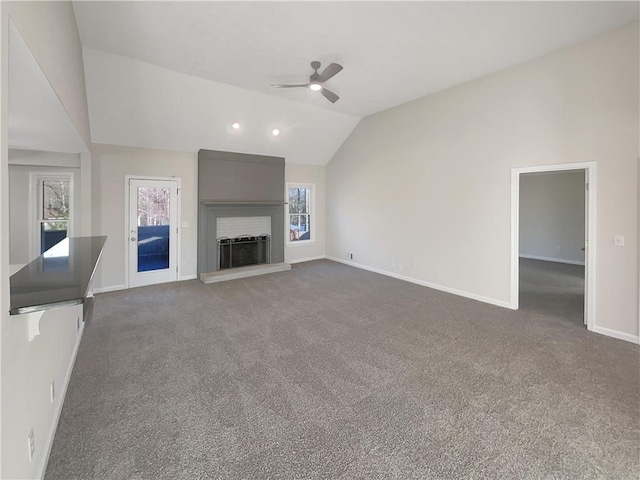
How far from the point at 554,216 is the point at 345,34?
759 cm

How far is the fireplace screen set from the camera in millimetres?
6730

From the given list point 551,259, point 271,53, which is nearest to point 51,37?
point 271,53

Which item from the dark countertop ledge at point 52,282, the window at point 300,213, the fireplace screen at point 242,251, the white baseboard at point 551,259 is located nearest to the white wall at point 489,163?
the window at point 300,213

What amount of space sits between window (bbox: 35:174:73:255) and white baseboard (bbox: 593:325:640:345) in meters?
8.52

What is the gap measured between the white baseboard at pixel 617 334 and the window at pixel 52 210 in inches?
335

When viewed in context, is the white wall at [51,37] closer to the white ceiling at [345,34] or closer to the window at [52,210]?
the white ceiling at [345,34]

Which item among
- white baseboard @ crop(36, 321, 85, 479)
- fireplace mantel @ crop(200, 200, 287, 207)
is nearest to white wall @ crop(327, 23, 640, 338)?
fireplace mantel @ crop(200, 200, 287, 207)

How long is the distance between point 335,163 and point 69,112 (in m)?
5.99

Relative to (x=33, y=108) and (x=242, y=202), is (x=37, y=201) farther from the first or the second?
(x=33, y=108)

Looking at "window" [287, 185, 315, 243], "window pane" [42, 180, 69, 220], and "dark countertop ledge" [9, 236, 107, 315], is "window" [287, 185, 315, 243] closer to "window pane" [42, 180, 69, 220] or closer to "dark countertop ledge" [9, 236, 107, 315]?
"window pane" [42, 180, 69, 220]

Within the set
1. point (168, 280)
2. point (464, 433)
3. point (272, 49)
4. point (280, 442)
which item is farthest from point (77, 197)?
point (464, 433)

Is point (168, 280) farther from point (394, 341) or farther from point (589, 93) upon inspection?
point (589, 93)

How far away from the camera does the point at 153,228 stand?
5.90 metres

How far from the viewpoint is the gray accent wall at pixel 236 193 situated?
6309 mm
